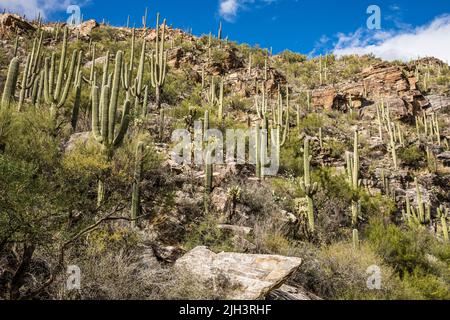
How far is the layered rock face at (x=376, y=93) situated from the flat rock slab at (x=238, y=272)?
22338 mm

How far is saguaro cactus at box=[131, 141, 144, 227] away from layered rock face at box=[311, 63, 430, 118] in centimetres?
2076

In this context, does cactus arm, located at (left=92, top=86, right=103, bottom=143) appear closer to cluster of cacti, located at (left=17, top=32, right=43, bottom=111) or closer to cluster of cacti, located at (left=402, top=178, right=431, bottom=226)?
cluster of cacti, located at (left=17, top=32, right=43, bottom=111)

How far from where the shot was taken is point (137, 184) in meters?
7.82

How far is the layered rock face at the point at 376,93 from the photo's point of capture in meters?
27.1

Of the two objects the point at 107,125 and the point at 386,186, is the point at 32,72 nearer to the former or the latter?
the point at 107,125

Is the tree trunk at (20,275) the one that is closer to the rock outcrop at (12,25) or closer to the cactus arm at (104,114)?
the cactus arm at (104,114)

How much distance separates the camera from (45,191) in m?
5.84

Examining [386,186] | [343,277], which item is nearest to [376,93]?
[386,186]

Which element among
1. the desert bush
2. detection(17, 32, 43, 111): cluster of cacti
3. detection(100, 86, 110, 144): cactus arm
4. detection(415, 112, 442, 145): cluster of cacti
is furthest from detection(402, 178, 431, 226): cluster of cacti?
detection(17, 32, 43, 111): cluster of cacti

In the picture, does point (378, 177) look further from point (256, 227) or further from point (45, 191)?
point (45, 191)

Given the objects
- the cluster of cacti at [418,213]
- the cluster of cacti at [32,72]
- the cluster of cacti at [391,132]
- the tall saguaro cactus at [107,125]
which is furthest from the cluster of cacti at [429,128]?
the cluster of cacti at [32,72]

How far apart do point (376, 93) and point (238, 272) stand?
26951 mm
